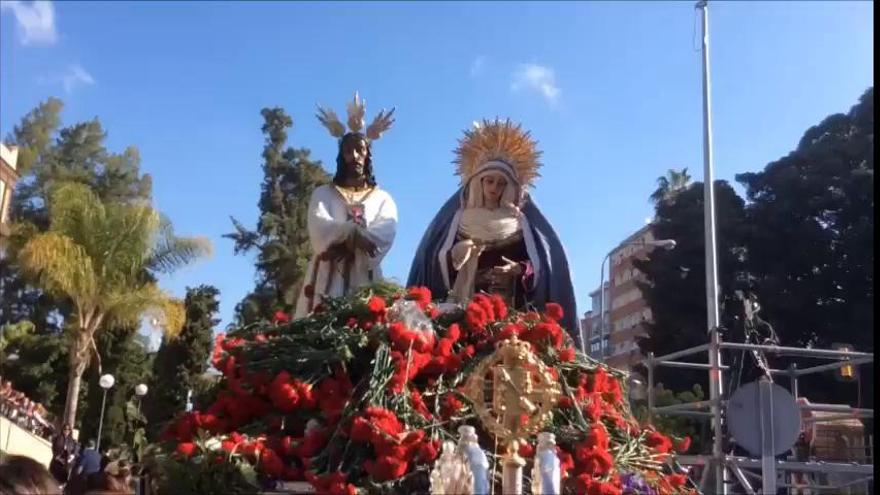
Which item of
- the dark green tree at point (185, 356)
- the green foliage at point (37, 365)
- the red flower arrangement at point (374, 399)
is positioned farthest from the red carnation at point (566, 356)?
the green foliage at point (37, 365)

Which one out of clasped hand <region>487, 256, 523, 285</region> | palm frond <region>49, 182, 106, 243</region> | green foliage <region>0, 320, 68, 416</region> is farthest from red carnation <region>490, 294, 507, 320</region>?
green foliage <region>0, 320, 68, 416</region>

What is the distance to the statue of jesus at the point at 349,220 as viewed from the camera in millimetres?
7945

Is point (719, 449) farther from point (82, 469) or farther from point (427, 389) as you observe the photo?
point (82, 469)

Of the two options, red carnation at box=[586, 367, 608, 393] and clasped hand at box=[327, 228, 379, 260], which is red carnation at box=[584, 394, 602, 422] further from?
clasped hand at box=[327, 228, 379, 260]

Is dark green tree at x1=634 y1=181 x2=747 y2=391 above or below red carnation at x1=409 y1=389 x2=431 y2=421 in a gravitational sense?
above

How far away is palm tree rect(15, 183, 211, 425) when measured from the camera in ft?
76.1

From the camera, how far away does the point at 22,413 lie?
23.9 m

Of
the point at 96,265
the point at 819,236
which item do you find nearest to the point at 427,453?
the point at 96,265

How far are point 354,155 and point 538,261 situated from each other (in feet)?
6.35

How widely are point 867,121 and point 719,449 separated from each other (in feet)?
87.2

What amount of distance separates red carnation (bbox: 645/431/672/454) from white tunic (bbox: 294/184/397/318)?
10.8ft

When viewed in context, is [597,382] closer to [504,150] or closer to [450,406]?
[450,406]

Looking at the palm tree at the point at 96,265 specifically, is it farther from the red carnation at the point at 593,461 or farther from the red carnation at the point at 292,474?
the red carnation at the point at 593,461

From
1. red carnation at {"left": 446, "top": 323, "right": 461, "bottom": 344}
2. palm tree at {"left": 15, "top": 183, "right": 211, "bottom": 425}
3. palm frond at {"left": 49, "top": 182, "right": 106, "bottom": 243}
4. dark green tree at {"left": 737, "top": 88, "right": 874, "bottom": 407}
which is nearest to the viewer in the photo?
red carnation at {"left": 446, "top": 323, "right": 461, "bottom": 344}
